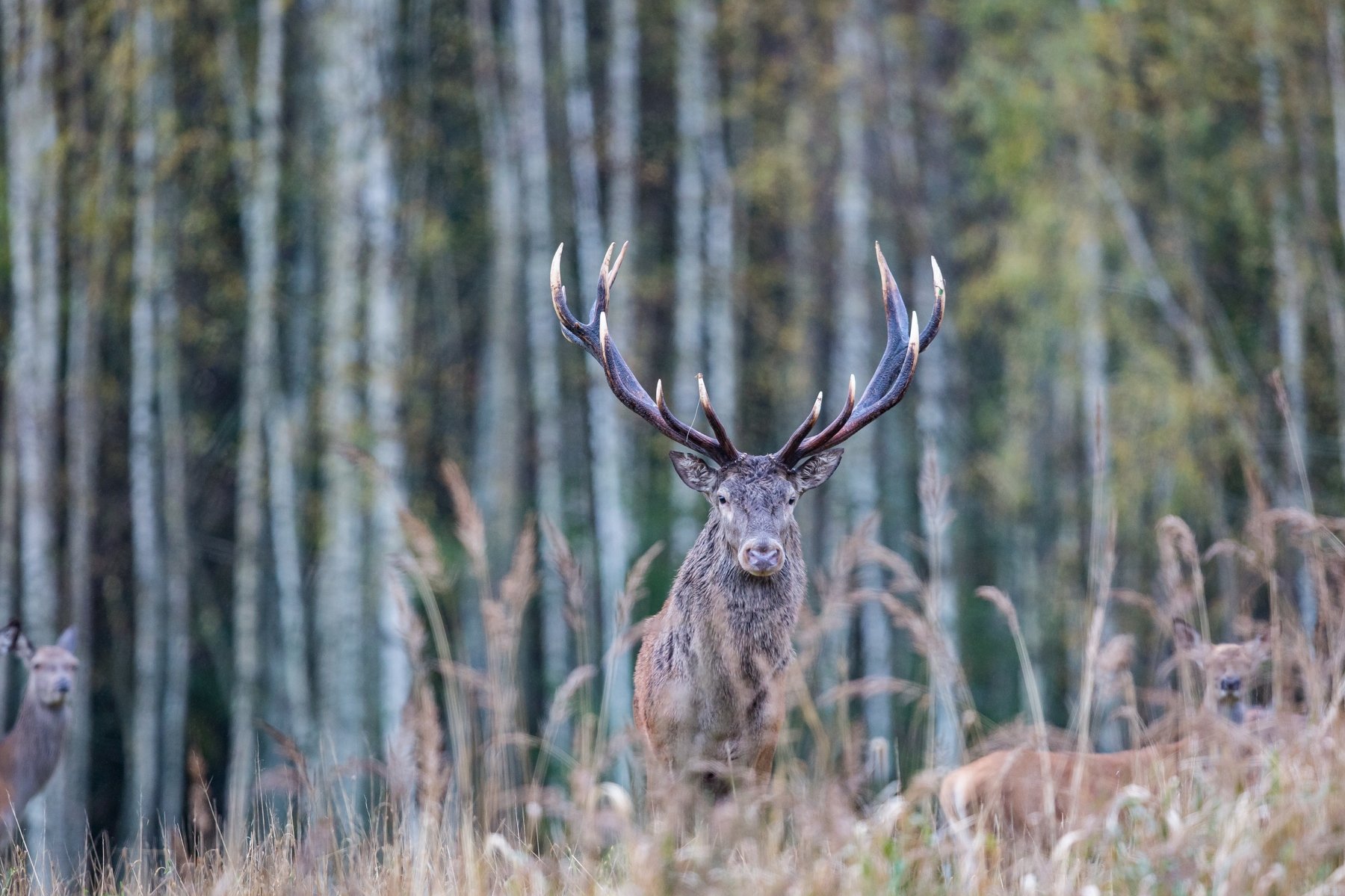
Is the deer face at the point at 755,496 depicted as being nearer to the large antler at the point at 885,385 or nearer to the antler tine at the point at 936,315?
the large antler at the point at 885,385

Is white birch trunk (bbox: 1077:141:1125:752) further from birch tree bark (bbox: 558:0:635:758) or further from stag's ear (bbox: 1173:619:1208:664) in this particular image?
stag's ear (bbox: 1173:619:1208:664)

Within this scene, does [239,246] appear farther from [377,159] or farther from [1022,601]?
[1022,601]

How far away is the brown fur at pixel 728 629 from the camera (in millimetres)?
5410

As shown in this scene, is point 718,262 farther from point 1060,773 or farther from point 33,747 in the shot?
point 1060,773

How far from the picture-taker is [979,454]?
18.3 meters

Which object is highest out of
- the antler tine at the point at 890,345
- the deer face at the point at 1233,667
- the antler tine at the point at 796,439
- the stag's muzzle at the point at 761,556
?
the antler tine at the point at 890,345

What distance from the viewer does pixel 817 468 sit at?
20.3 ft

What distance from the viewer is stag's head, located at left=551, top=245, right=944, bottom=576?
5730 mm

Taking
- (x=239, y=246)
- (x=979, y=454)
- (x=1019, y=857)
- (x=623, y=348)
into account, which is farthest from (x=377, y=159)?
(x=1019, y=857)

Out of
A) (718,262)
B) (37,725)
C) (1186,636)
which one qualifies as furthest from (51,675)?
(718,262)

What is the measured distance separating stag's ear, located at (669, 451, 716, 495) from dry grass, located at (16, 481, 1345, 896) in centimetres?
99

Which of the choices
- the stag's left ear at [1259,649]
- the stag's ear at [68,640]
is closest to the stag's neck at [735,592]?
the stag's left ear at [1259,649]

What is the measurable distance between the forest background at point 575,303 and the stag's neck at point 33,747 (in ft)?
15.4

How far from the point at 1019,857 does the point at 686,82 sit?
41.8 feet
